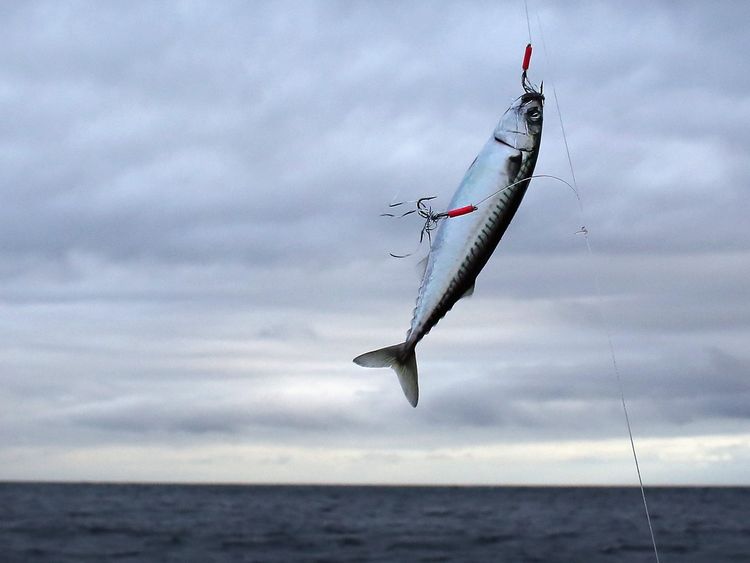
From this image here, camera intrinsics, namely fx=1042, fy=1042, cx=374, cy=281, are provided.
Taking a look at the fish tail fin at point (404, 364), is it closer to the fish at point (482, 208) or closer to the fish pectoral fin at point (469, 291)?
the fish at point (482, 208)

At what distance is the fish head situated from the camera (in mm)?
6453

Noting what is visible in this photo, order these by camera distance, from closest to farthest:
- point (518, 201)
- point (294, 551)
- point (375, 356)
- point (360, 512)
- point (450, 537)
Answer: point (518, 201) < point (375, 356) < point (294, 551) < point (450, 537) < point (360, 512)

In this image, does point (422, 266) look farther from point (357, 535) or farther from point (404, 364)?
point (357, 535)

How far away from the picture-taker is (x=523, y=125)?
6496 mm

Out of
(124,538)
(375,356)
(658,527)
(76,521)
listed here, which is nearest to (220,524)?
(76,521)

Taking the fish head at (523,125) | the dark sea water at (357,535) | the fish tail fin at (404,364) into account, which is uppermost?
the dark sea water at (357,535)

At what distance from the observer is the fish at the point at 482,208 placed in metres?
6.43

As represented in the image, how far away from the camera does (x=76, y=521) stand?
307 ft

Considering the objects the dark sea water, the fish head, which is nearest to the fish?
the fish head

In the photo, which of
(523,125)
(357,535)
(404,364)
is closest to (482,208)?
(523,125)

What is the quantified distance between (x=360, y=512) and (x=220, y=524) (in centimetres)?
3079

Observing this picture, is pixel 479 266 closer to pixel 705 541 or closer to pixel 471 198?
pixel 471 198

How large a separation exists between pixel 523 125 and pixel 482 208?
58cm

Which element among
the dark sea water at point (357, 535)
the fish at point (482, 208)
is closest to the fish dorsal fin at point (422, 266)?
the fish at point (482, 208)
